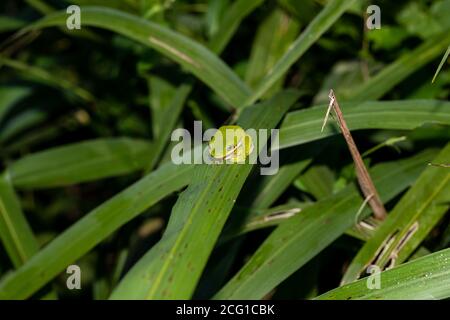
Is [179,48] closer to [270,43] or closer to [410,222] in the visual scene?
[270,43]

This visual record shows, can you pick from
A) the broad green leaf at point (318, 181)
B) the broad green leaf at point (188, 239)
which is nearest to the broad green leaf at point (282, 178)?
the broad green leaf at point (318, 181)

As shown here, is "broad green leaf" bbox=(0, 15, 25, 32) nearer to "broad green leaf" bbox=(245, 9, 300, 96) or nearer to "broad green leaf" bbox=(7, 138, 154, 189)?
"broad green leaf" bbox=(7, 138, 154, 189)

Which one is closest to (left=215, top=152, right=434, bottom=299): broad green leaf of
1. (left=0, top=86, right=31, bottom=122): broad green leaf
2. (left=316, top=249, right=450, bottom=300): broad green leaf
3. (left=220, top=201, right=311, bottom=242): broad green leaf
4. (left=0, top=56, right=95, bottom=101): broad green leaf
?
(left=220, top=201, right=311, bottom=242): broad green leaf

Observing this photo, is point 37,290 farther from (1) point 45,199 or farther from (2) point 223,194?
(1) point 45,199

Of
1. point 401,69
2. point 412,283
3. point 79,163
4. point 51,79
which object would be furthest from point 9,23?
point 412,283

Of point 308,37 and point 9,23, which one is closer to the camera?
point 308,37
